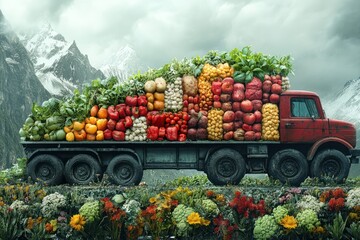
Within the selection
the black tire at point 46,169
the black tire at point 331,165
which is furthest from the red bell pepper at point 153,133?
the black tire at point 331,165

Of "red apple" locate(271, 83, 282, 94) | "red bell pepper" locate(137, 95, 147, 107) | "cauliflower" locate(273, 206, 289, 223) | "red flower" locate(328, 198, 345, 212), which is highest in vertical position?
"red apple" locate(271, 83, 282, 94)

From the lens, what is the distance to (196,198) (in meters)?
9.77

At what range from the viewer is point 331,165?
14.8 metres

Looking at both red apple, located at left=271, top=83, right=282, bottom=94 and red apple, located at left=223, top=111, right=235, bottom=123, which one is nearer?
red apple, located at left=223, top=111, right=235, bottom=123

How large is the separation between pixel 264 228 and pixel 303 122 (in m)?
6.94

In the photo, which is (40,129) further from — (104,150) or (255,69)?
(255,69)

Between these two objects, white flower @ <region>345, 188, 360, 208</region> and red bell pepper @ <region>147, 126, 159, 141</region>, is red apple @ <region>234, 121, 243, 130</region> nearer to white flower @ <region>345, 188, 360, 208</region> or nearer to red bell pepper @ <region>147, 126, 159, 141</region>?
red bell pepper @ <region>147, 126, 159, 141</region>

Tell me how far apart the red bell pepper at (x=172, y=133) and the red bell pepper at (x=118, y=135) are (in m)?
1.33

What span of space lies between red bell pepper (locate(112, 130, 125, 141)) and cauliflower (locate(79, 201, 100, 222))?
530 centimetres

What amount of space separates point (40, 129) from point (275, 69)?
750cm

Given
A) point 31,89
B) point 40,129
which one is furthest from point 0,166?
point 40,129

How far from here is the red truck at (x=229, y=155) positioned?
14.3m

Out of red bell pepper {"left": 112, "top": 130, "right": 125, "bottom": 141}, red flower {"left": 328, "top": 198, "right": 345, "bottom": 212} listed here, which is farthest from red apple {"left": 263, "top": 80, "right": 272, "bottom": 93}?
red flower {"left": 328, "top": 198, "right": 345, "bottom": 212}

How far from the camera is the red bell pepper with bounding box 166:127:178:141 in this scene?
559 inches
